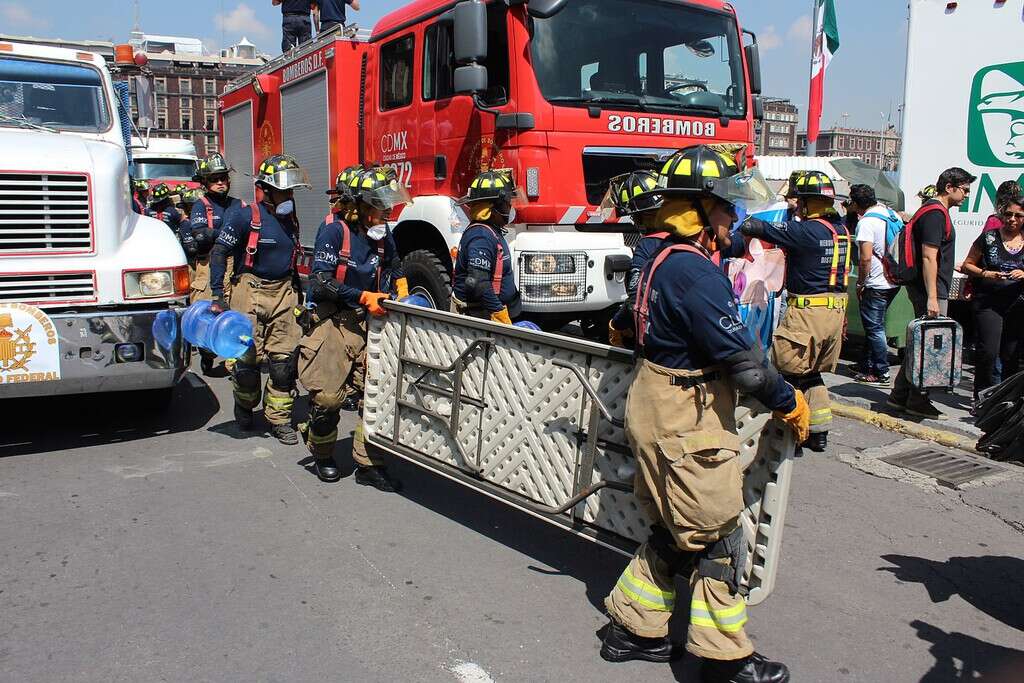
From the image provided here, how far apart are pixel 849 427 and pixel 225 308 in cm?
483

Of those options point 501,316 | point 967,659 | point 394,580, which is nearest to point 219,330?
point 501,316

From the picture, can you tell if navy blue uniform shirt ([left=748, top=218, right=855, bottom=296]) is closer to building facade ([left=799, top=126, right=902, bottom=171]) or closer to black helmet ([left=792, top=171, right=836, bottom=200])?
black helmet ([left=792, top=171, right=836, bottom=200])

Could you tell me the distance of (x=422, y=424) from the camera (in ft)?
15.1

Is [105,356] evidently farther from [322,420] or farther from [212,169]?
[212,169]

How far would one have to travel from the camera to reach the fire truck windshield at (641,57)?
645 centimetres

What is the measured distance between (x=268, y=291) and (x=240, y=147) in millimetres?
6453

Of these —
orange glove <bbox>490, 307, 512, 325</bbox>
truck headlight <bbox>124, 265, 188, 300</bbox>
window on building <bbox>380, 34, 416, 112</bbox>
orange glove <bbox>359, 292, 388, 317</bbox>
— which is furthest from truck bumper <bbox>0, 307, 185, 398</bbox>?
window on building <bbox>380, 34, 416, 112</bbox>

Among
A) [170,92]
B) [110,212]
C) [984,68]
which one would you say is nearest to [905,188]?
[984,68]

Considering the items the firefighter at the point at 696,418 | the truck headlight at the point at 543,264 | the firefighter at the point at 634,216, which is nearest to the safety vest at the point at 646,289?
the firefighter at the point at 696,418

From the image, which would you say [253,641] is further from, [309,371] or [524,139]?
[524,139]

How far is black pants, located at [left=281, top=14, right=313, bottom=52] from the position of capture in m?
11.1

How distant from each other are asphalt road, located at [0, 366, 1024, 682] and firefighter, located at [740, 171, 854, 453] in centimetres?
72

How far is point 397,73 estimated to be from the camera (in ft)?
→ 25.6

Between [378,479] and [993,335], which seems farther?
[993,335]
